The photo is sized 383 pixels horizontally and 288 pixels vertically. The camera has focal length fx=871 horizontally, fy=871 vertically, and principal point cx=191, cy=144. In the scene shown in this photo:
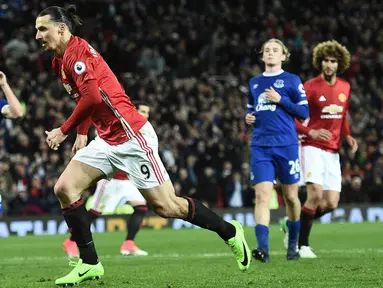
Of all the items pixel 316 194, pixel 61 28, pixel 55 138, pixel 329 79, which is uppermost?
pixel 61 28

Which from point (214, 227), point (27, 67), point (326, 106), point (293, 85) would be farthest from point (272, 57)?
point (27, 67)

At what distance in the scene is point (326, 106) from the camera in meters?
11.1

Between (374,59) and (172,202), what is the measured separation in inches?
884

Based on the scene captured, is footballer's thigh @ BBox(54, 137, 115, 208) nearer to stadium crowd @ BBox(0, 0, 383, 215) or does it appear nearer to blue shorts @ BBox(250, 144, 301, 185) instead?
blue shorts @ BBox(250, 144, 301, 185)

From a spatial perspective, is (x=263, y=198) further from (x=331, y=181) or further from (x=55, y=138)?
(x=55, y=138)

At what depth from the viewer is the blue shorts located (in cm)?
1009

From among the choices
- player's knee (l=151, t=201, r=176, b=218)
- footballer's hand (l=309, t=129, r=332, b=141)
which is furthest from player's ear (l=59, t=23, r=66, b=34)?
footballer's hand (l=309, t=129, r=332, b=141)

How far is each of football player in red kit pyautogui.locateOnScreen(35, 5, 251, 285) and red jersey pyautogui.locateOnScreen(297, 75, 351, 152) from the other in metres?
3.70

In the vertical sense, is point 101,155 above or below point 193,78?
below

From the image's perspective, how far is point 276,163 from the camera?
1021 centimetres

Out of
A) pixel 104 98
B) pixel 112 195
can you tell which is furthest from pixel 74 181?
pixel 112 195

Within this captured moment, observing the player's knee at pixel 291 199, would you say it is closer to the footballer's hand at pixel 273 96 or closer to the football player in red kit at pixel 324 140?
the football player in red kit at pixel 324 140

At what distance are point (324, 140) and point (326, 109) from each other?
405 millimetres

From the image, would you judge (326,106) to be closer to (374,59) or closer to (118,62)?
(118,62)
